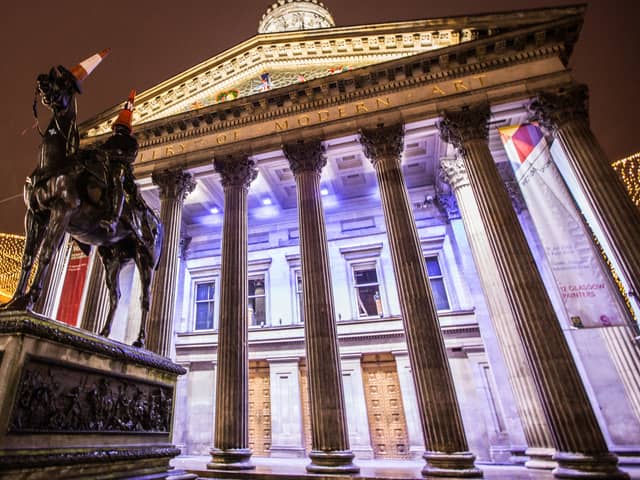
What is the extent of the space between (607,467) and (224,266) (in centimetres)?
1035

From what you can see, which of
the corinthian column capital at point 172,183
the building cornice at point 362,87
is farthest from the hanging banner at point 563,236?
the corinthian column capital at point 172,183

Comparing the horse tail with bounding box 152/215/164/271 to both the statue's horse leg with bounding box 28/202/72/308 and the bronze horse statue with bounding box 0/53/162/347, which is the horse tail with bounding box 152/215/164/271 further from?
the statue's horse leg with bounding box 28/202/72/308

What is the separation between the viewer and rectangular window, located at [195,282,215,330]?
57.1ft

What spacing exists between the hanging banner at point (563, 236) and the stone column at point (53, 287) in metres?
14.6

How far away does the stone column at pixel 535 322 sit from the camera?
752 centimetres

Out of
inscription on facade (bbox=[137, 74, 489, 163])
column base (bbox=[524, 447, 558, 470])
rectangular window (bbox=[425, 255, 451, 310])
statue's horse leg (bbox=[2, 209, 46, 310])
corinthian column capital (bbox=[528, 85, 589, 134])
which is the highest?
inscription on facade (bbox=[137, 74, 489, 163])

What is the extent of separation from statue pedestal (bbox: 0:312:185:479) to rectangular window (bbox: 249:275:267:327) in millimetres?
12105

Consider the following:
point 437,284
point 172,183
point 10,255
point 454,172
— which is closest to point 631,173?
point 454,172

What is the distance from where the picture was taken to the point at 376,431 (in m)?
13.7

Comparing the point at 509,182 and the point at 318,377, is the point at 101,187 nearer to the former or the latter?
the point at 318,377

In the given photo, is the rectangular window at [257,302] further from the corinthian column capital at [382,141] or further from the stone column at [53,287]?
the corinthian column capital at [382,141]

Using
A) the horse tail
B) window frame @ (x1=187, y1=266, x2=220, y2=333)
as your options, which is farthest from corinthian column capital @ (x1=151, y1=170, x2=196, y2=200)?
the horse tail

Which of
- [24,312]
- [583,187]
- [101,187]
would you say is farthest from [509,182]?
[24,312]

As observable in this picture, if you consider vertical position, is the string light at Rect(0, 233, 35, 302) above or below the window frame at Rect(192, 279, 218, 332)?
above
